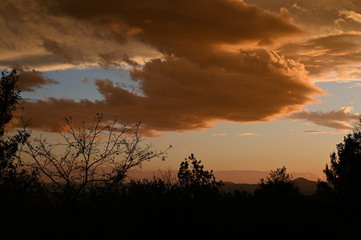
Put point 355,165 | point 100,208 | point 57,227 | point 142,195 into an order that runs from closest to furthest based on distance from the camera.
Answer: point 57,227 < point 100,208 < point 142,195 < point 355,165

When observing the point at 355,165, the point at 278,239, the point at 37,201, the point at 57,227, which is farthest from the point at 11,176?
the point at 355,165

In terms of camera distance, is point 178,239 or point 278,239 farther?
point 278,239

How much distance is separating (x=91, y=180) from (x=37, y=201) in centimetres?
332

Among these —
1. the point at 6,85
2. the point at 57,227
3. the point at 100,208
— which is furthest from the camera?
the point at 6,85

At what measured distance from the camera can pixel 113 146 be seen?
541 inches

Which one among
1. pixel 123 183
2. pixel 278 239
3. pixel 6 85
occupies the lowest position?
pixel 278 239

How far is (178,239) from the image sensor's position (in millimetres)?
13695

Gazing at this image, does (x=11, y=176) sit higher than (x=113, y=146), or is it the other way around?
(x=113, y=146)

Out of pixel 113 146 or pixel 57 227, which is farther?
pixel 113 146

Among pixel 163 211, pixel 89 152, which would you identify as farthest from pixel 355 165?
pixel 89 152

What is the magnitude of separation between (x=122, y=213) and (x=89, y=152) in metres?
3.04

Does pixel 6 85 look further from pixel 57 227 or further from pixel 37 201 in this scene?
pixel 57 227

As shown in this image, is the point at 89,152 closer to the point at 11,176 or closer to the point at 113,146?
the point at 113,146

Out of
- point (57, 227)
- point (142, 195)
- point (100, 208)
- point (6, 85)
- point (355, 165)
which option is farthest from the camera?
point (355, 165)
